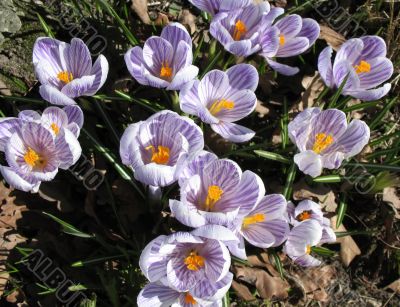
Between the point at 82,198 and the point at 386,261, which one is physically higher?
the point at 82,198

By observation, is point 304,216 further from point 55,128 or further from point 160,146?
point 55,128

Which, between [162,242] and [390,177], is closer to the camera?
[162,242]

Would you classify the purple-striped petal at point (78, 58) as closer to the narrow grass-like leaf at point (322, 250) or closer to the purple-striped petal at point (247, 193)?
the purple-striped petal at point (247, 193)

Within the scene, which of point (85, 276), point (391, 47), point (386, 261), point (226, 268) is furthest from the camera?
point (391, 47)

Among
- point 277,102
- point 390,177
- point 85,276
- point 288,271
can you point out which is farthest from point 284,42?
point 85,276

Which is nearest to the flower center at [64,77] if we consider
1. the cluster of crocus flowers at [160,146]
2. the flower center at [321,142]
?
the cluster of crocus flowers at [160,146]

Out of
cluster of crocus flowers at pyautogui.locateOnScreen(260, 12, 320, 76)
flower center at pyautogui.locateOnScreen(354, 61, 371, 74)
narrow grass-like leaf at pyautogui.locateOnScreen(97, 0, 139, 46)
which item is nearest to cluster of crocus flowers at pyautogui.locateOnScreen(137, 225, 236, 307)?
cluster of crocus flowers at pyautogui.locateOnScreen(260, 12, 320, 76)

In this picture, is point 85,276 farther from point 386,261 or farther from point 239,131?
point 386,261

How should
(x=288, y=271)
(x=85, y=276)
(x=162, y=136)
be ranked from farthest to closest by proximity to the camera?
(x=288, y=271), (x=85, y=276), (x=162, y=136)
